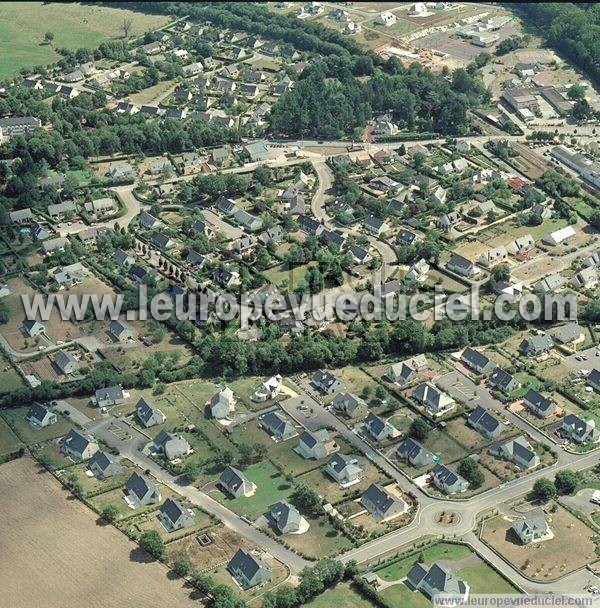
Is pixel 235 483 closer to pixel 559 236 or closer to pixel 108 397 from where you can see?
pixel 108 397

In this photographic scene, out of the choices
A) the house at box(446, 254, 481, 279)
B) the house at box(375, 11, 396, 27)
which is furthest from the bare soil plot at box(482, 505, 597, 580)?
the house at box(375, 11, 396, 27)

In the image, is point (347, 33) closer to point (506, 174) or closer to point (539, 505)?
point (506, 174)

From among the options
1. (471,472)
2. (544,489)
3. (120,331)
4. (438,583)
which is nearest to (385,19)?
(120,331)

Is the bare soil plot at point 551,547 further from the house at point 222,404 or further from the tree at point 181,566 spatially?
the house at point 222,404

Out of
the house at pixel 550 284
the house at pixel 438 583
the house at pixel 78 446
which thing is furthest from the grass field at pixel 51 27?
the house at pixel 438 583

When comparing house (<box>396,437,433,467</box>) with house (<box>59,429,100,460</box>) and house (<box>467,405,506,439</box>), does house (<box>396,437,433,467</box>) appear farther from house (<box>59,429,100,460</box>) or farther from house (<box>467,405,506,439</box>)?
house (<box>59,429,100,460</box>)

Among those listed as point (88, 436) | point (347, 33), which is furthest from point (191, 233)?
point (347, 33)
